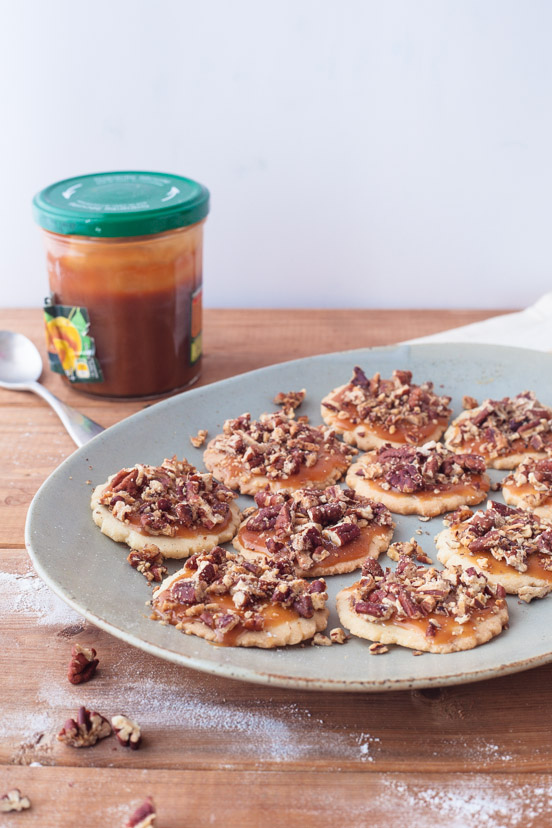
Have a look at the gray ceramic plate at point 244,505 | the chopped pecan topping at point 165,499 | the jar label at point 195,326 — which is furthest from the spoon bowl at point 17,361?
the chopped pecan topping at point 165,499

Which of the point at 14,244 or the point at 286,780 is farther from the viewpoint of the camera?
the point at 14,244

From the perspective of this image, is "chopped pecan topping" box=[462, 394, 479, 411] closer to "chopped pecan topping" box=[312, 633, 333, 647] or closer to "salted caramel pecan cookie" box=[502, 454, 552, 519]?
"salted caramel pecan cookie" box=[502, 454, 552, 519]

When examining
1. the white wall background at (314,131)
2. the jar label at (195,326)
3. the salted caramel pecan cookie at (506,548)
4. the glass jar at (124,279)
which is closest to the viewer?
the salted caramel pecan cookie at (506,548)

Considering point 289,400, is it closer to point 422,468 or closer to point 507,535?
point 422,468

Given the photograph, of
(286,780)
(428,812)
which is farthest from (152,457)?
(428,812)

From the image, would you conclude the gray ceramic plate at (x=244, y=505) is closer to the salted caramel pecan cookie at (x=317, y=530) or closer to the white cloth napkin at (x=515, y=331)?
the salted caramel pecan cookie at (x=317, y=530)

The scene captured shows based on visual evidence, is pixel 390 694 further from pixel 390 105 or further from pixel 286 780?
pixel 390 105


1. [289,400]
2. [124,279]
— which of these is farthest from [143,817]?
[124,279]
